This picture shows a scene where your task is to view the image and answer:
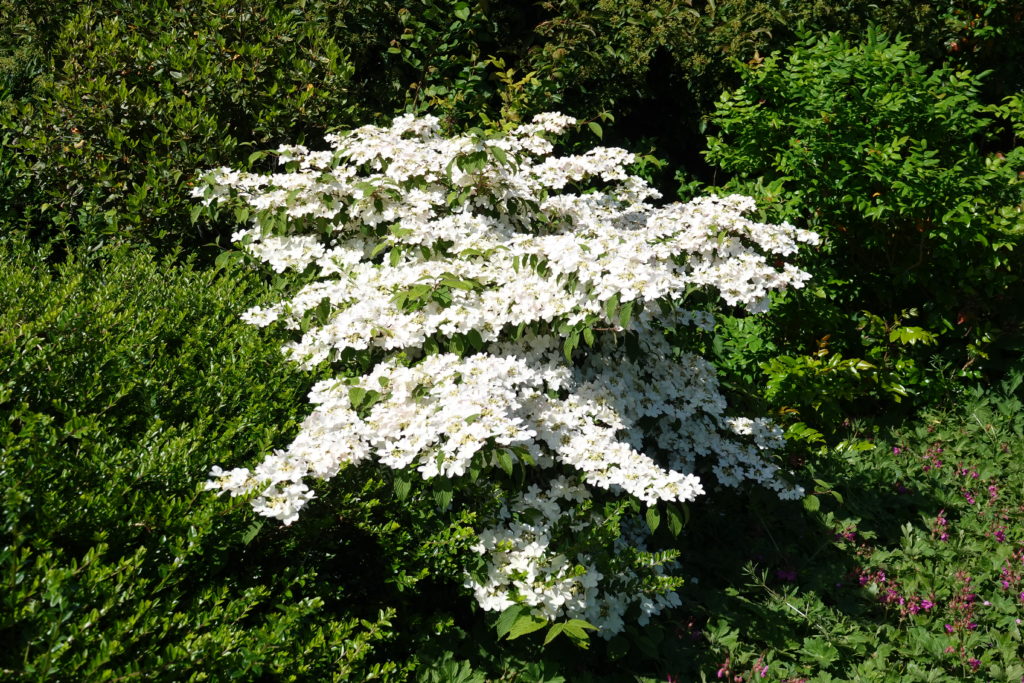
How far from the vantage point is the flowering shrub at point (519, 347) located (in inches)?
101

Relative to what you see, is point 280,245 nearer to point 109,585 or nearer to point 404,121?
point 404,121

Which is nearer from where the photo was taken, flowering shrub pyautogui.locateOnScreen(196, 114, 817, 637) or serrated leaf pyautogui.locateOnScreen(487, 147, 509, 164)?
flowering shrub pyautogui.locateOnScreen(196, 114, 817, 637)

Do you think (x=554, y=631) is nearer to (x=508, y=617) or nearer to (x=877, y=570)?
(x=508, y=617)

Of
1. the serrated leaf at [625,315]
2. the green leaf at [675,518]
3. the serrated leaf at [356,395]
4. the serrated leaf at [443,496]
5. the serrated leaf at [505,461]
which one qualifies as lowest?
the green leaf at [675,518]

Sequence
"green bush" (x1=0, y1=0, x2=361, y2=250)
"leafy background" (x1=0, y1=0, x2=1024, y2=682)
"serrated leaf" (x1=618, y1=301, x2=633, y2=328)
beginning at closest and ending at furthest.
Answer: "leafy background" (x1=0, y1=0, x2=1024, y2=682) < "serrated leaf" (x1=618, y1=301, x2=633, y2=328) < "green bush" (x1=0, y1=0, x2=361, y2=250)

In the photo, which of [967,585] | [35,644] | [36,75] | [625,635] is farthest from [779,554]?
[36,75]

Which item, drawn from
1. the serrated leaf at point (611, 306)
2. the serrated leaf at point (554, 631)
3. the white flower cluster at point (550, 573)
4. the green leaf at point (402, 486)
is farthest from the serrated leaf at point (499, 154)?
the serrated leaf at point (554, 631)

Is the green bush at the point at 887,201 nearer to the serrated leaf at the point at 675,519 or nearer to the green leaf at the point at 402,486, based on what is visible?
the serrated leaf at the point at 675,519

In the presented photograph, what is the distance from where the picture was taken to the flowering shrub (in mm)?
2576

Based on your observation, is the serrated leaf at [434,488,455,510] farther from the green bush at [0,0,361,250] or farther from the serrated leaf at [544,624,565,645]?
the green bush at [0,0,361,250]

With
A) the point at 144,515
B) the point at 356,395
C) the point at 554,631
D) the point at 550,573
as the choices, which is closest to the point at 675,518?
the point at 550,573

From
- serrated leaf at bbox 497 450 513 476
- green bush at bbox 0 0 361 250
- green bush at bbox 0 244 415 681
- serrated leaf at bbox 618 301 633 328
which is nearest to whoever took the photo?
Result: green bush at bbox 0 244 415 681

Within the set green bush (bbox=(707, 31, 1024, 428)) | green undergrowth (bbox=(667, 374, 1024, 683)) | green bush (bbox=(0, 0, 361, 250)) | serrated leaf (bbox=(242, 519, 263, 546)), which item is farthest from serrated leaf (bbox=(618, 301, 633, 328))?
green bush (bbox=(0, 0, 361, 250))

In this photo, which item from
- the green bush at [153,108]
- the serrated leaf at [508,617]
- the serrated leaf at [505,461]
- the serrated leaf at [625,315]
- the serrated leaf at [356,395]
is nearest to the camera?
the serrated leaf at [505,461]
